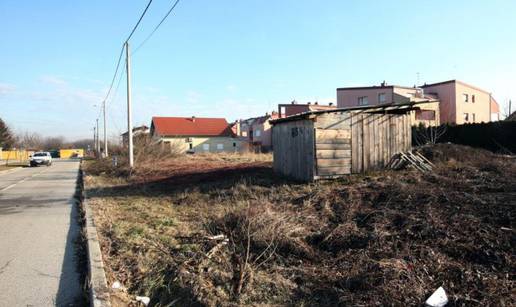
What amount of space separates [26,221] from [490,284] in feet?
32.5

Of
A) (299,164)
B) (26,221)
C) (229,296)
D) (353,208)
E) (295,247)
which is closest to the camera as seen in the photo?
(229,296)

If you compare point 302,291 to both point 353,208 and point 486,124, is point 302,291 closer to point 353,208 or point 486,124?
point 353,208

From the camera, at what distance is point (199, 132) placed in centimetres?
6712

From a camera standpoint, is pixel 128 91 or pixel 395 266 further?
pixel 128 91

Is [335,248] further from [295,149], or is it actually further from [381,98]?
[381,98]

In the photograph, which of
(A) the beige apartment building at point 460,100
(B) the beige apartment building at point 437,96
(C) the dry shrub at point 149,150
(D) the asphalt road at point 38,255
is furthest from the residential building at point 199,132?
(D) the asphalt road at point 38,255

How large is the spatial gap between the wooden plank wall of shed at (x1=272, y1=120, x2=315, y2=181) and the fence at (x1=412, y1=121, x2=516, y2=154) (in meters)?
13.7

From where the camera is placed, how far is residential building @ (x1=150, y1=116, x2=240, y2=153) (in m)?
65.3

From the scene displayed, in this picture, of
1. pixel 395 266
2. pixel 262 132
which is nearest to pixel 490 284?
pixel 395 266

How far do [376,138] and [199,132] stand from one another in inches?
2203

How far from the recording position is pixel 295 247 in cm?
585

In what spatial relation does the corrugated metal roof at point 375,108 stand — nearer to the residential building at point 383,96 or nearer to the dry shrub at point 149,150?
the dry shrub at point 149,150

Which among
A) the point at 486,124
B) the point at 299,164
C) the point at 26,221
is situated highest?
the point at 486,124

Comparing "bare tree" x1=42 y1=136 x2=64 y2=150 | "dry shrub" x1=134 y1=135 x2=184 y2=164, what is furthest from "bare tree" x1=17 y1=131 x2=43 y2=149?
"dry shrub" x1=134 y1=135 x2=184 y2=164
